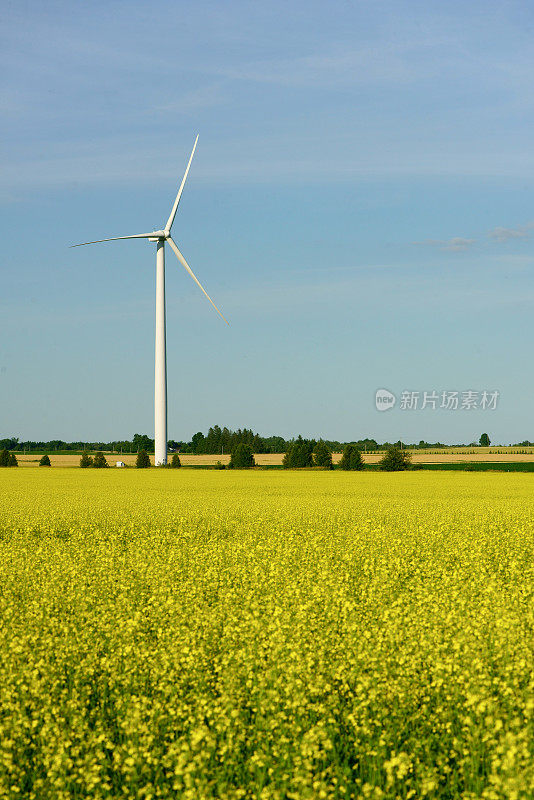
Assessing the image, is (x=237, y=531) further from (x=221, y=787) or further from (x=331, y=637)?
(x=221, y=787)

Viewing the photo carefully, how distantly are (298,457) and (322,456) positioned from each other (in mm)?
3103

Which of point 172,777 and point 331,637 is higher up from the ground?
point 331,637

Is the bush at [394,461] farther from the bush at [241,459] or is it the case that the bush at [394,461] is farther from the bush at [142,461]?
the bush at [142,461]

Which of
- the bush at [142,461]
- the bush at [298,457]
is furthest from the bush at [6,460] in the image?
the bush at [298,457]

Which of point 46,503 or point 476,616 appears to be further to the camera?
point 46,503

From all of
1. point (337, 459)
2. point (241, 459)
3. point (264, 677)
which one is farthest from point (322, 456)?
point (264, 677)

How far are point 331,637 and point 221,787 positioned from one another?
397 centimetres

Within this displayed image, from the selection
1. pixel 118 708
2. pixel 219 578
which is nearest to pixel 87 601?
pixel 219 578

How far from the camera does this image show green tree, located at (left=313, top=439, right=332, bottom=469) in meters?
98.4

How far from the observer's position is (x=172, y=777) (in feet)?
23.2

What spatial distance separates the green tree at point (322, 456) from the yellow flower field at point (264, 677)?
81.6 meters

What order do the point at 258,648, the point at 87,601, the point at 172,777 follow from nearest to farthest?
the point at 172,777 → the point at 258,648 → the point at 87,601

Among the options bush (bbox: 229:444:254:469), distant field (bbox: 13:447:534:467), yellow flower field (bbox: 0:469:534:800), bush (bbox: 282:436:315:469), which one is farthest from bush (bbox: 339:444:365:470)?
yellow flower field (bbox: 0:469:534:800)

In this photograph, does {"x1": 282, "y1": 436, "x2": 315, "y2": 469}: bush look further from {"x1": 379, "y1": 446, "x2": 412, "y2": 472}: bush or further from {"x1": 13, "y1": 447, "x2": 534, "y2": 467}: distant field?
{"x1": 379, "y1": 446, "x2": 412, "y2": 472}: bush
